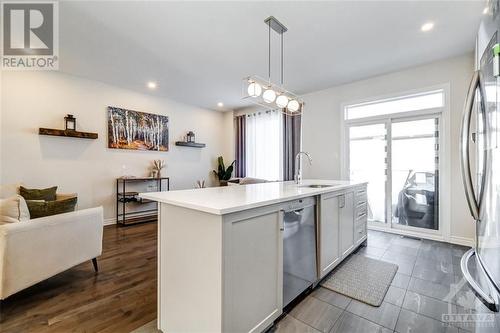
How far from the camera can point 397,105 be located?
3.72 metres

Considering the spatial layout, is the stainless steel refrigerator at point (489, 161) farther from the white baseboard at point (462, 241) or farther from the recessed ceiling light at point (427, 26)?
the white baseboard at point (462, 241)

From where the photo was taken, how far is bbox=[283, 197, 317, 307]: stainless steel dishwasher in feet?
5.41

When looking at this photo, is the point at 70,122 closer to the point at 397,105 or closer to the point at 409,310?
the point at 409,310

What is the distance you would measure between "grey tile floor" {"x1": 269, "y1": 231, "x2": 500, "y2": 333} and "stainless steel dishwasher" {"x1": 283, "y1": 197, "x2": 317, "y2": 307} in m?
0.16

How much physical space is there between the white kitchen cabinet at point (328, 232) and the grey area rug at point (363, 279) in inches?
5.1

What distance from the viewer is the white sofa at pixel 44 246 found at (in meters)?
1.62

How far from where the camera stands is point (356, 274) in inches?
90.9

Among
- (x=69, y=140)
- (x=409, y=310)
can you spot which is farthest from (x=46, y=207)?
(x=409, y=310)

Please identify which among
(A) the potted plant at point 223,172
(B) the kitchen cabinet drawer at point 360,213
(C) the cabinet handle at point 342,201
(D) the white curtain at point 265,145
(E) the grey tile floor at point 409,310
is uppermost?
(D) the white curtain at point 265,145

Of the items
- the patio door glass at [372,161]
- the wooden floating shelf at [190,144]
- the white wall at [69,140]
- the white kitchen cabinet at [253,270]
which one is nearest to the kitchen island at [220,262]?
the white kitchen cabinet at [253,270]

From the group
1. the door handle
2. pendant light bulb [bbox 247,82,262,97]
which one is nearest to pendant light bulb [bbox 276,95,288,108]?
pendant light bulb [bbox 247,82,262,97]

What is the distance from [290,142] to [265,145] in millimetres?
809

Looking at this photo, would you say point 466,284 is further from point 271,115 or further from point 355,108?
point 271,115

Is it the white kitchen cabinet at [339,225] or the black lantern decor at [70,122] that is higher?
the black lantern decor at [70,122]
